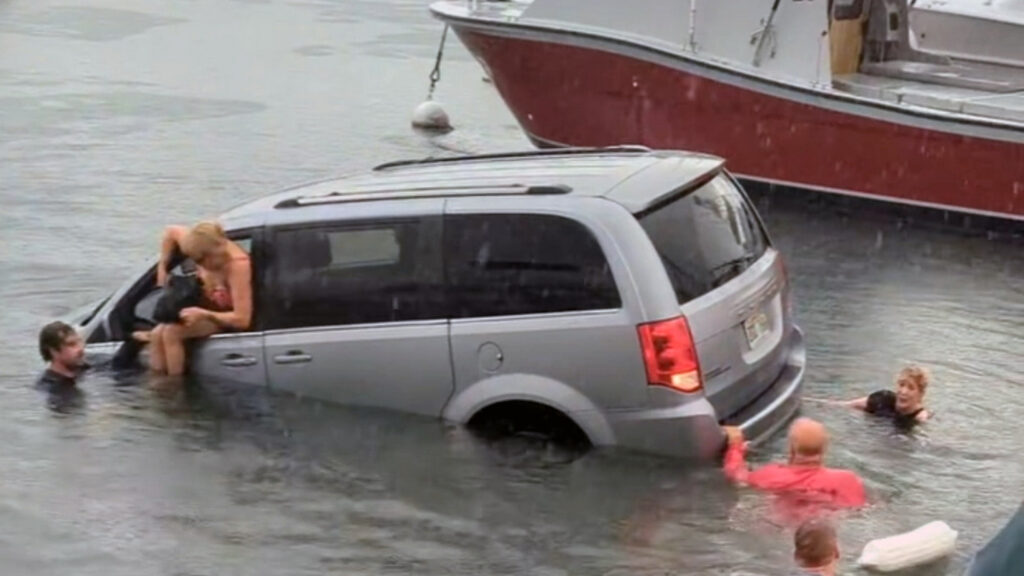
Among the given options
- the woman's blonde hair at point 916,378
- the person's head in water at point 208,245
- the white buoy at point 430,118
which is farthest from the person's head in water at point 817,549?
the white buoy at point 430,118

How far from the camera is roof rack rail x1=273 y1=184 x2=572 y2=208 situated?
877 cm

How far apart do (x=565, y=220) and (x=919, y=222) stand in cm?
972

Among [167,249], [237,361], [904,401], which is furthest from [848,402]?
[167,249]

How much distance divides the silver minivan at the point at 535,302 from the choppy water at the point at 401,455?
246mm

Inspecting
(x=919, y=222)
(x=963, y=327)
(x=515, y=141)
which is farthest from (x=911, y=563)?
(x=515, y=141)

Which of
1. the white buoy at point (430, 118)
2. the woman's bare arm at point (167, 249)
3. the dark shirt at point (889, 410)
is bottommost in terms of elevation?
the white buoy at point (430, 118)

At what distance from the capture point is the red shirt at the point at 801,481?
848cm

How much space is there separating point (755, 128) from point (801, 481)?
9.71 meters

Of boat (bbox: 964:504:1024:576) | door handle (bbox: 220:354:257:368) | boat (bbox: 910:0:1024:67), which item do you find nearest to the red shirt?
door handle (bbox: 220:354:257:368)

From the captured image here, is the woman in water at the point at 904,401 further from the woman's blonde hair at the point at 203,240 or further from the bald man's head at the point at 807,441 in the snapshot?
the woman's blonde hair at the point at 203,240

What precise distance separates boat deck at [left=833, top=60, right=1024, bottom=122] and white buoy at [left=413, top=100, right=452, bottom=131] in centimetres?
582

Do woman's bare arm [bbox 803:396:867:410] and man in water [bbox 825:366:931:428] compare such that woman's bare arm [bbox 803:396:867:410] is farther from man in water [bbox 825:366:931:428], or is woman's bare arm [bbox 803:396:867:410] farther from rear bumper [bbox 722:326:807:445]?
rear bumper [bbox 722:326:807:445]

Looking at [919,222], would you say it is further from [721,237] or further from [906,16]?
[721,237]

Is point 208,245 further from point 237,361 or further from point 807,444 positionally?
point 807,444
